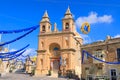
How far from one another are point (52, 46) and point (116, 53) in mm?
21315

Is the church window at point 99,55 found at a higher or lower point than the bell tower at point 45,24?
lower

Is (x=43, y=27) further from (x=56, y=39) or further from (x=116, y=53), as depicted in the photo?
(x=116, y=53)

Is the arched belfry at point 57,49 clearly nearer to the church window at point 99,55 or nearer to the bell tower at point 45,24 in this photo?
the bell tower at point 45,24

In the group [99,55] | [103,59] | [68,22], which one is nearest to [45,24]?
[68,22]

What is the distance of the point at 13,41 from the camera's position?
23891 millimetres

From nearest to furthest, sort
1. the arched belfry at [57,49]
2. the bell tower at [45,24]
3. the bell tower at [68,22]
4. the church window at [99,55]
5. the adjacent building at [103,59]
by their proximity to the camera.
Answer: the adjacent building at [103,59] < the church window at [99,55] < the arched belfry at [57,49] < the bell tower at [68,22] < the bell tower at [45,24]

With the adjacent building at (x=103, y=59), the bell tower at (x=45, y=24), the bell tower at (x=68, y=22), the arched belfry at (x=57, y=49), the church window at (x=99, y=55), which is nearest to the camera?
the adjacent building at (x=103, y=59)

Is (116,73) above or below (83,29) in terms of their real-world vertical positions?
below

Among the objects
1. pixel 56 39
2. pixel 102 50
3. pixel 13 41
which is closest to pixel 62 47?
pixel 56 39

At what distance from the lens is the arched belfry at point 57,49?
164ft

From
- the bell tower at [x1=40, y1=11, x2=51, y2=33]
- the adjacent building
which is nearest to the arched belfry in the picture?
the bell tower at [x1=40, y1=11, x2=51, y2=33]

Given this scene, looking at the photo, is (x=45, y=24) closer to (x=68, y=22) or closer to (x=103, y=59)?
(x=68, y=22)

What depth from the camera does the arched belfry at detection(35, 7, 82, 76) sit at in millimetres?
49969

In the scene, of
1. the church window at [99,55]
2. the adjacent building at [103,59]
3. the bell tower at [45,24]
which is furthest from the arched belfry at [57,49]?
the church window at [99,55]
